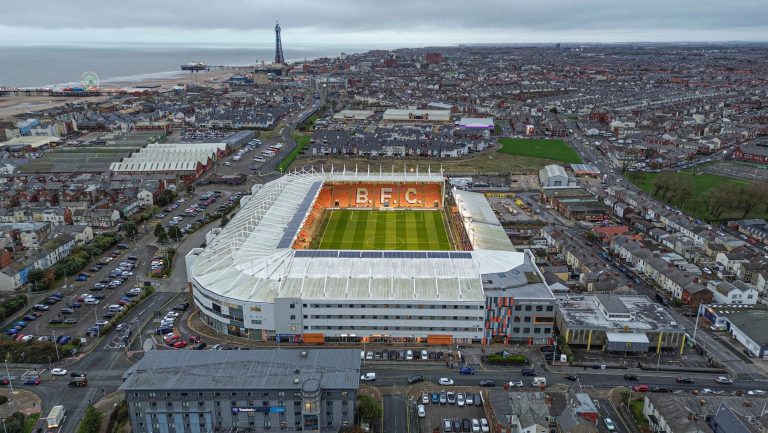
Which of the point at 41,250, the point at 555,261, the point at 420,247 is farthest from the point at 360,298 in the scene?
the point at 41,250

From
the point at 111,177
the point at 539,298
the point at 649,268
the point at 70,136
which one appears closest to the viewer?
the point at 539,298

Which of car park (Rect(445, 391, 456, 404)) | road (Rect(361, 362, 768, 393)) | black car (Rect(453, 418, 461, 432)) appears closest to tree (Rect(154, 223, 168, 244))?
road (Rect(361, 362, 768, 393))

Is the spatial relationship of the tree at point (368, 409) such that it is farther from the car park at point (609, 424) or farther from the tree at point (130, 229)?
the tree at point (130, 229)

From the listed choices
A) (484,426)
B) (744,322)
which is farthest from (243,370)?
(744,322)

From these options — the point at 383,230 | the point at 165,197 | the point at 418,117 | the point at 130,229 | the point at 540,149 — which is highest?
the point at 418,117

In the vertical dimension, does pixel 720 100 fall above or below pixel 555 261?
above

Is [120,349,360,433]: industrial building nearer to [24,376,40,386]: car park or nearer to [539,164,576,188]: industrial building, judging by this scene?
[24,376,40,386]: car park

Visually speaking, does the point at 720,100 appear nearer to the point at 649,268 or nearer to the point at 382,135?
the point at 382,135

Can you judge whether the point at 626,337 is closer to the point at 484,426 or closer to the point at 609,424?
the point at 609,424
